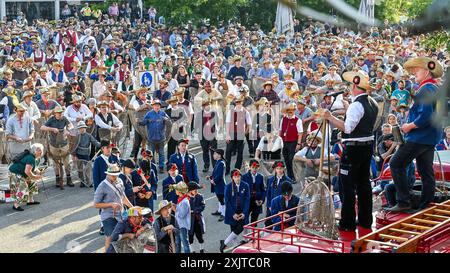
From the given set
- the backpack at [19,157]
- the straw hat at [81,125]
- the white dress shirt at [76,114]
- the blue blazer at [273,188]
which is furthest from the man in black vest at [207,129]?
the blue blazer at [273,188]

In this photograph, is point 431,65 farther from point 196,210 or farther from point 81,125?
point 81,125

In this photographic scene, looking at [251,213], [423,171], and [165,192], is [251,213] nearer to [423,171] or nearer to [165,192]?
[165,192]

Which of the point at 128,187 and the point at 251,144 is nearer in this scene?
the point at 128,187

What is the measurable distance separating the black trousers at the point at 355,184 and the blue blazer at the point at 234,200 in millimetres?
3750

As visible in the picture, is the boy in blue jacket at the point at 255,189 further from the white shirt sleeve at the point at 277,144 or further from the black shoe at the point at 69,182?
the black shoe at the point at 69,182

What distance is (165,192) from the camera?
1306 cm

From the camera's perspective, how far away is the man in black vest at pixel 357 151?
855 cm

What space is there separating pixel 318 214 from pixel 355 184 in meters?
0.51

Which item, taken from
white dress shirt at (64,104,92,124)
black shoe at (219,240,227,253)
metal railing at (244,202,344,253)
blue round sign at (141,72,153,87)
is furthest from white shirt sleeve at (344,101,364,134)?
blue round sign at (141,72,153,87)

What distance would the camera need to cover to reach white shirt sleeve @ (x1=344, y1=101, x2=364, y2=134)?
8492mm

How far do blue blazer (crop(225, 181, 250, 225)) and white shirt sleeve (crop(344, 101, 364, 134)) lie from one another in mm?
4424

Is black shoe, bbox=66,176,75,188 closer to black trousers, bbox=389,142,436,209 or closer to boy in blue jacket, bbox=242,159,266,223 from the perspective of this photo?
boy in blue jacket, bbox=242,159,266,223

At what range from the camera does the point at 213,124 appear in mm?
17953

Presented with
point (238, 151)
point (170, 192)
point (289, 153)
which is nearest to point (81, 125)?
point (238, 151)
